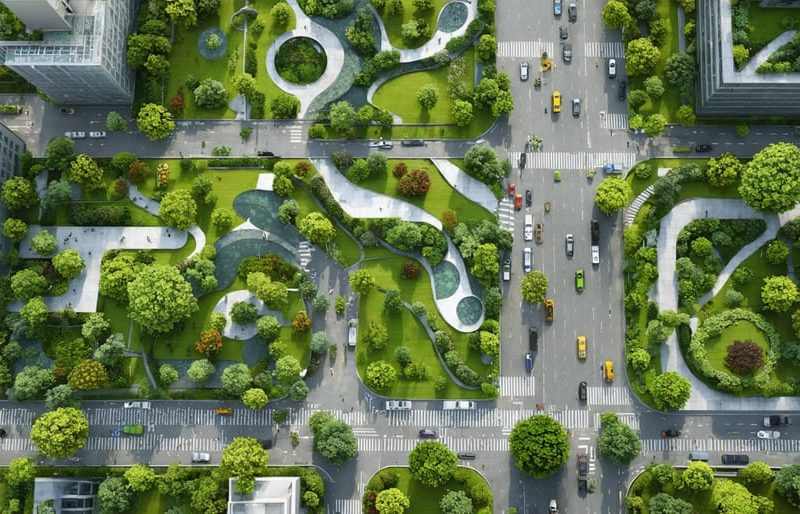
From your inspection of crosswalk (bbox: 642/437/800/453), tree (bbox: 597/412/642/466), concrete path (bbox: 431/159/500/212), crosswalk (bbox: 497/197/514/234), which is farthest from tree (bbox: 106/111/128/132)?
crosswalk (bbox: 642/437/800/453)

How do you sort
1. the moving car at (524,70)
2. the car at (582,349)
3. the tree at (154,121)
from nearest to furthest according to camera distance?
the car at (582,349), the tree at (154,121), the moving car at (524,70)

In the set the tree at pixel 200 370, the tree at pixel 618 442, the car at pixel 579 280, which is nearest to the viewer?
the tree at pixel 618 442

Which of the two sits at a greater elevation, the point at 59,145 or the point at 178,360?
the point at 59,145

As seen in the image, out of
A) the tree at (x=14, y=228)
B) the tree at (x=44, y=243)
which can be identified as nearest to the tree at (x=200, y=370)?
the tree at (x=44, y=243)

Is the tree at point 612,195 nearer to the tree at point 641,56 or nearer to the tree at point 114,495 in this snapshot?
the tree at point 641,56

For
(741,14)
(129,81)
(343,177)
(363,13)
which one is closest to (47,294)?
(129,81)

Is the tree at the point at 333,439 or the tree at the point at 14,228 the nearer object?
the tree at the point at 333,439

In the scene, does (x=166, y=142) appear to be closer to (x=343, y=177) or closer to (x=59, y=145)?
(x=59, y=145)
